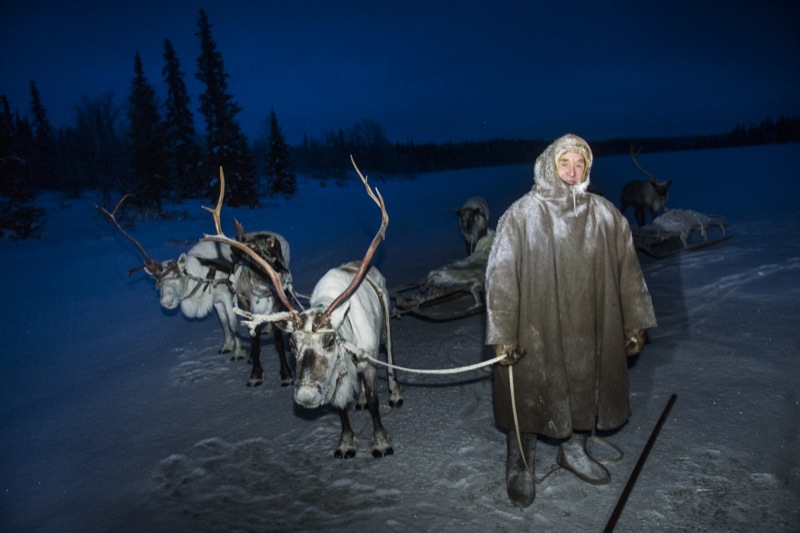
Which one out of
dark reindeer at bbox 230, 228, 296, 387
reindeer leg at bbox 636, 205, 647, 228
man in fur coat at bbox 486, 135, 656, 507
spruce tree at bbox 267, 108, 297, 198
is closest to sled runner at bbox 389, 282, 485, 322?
dark reindeer at bbox 230, 228, 296, 387

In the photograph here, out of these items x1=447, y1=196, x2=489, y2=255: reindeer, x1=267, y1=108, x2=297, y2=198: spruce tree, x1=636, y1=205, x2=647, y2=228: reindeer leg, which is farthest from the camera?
x1=267, y1=108, x2=297, y2=198: spruce tree

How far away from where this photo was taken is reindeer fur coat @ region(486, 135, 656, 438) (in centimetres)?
318

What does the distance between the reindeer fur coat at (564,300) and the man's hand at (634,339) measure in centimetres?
5

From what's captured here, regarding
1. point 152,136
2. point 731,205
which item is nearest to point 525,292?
point 731,205

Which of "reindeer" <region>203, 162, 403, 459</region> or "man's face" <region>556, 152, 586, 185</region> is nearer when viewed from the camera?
"man's face" <region>556, 152, 586, 185</region>

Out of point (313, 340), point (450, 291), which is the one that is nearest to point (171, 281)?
point (313, 340)

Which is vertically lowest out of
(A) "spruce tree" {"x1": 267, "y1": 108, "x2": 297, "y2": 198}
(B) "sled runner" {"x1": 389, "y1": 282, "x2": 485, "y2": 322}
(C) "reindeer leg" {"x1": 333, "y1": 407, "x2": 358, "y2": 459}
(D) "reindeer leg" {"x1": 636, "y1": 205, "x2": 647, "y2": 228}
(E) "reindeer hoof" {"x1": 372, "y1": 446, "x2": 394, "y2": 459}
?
(E) "reindeer hoof" {"x1": 372, "y1": 446, "x2": 394, "y2": 459}

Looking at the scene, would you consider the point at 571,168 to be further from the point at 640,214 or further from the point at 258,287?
the point at 640,214

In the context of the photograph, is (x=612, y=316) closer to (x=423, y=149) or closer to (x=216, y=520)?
(x=216, y=520)

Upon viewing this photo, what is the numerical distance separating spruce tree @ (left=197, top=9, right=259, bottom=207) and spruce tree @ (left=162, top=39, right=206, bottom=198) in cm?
183

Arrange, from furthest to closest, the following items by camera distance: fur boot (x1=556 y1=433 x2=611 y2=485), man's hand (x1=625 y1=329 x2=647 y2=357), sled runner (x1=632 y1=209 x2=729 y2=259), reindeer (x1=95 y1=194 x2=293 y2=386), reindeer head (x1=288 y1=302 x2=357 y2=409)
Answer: sled runner (x1=632 y1=209 x2=729 y2=259) < reindeer (x1=95 y1=194 x2=293 y2=386) < fur boot (x1=556 y1=433 x2=611 y2=485) < reindeer head (x1=288 y1=302 x2=357 y2=409) < man's hand (x1=625 y1=329 x2=647 y2=357)

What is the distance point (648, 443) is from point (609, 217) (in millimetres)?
2073

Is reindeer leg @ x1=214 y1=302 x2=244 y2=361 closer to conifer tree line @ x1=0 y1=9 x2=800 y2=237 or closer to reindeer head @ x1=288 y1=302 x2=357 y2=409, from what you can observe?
reindeer head @ x1=288 y1=302 x2=357 y2=409

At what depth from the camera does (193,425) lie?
208 inches
